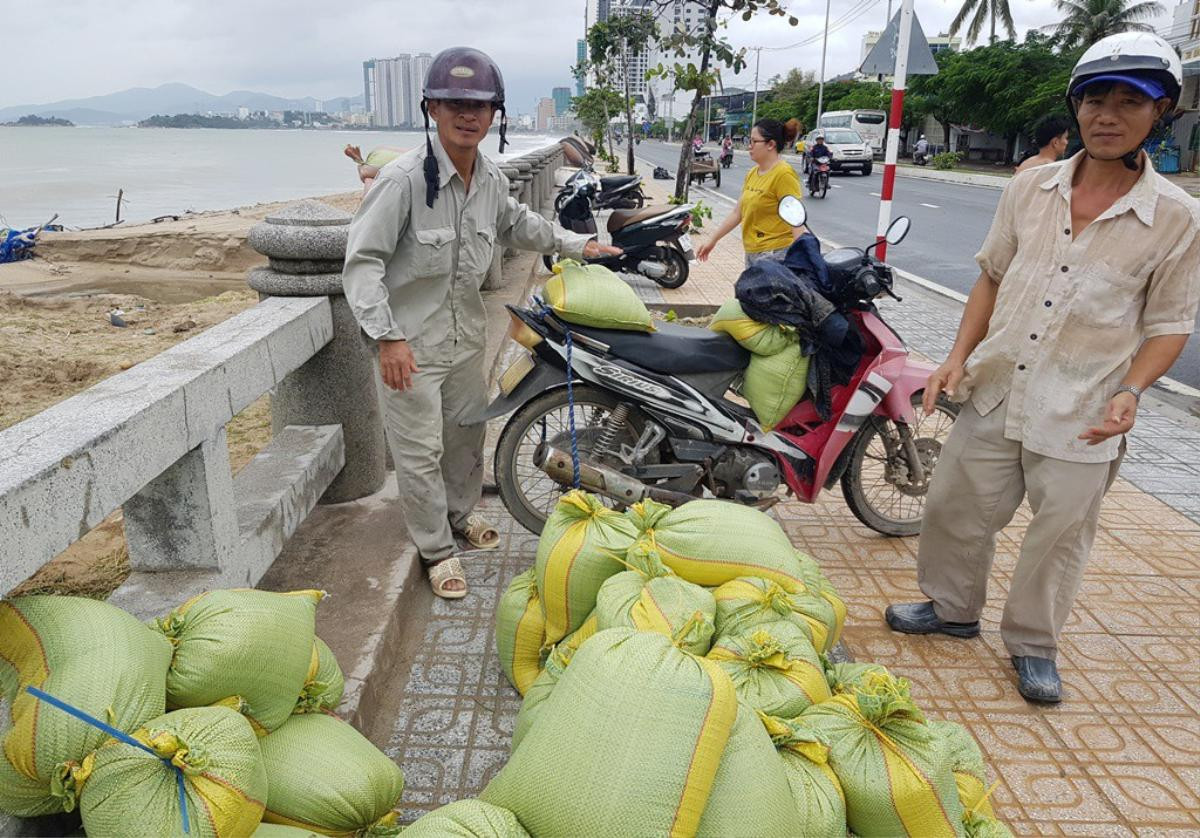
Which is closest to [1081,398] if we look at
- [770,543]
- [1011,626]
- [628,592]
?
[1011,626]

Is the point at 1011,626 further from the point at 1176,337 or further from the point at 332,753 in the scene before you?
the point at 332,753

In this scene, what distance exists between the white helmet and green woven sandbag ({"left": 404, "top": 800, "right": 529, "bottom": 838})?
7.73 feet

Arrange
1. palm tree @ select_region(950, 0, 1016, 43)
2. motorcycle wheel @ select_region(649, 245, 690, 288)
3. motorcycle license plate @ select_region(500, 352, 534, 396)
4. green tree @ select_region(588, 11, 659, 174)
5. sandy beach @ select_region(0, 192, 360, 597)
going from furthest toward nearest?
palm tree @ select_region(950, 0, 1016, 43) < green tree @ select_region(588, 11, 659, 174) < motorcycle wheel @ select_region(649, 245, 690, 288) < sandy beach @ select_region(0, 192, 360, 597) < motorcycle license plate @ select_region(500, 352, 534, 396)

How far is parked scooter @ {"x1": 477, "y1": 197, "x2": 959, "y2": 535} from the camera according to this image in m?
3.66

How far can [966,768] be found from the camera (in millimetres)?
2088

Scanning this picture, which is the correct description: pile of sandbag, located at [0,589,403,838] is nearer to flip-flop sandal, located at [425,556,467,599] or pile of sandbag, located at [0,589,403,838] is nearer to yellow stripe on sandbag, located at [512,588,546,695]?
yellow stripe on sandbag, located at [512,588,546,695]

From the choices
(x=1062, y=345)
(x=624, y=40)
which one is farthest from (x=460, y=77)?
(x=624, y=40)

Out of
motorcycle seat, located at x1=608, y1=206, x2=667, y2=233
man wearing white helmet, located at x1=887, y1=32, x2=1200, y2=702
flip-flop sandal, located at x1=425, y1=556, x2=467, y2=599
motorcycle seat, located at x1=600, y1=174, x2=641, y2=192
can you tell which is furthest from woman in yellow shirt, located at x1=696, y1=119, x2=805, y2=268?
motorcycle seat, located at x1=600, y1=174, x2=641, y2=192

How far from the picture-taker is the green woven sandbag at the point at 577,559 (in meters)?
2.56

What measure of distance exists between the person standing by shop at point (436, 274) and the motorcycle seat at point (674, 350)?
0.36 metres

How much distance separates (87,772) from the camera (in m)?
1.51

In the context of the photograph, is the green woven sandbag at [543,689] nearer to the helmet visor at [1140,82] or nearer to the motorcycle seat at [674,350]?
the motorcycle seat at [674,350]

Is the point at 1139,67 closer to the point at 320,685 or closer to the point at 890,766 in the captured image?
the point at 890,766

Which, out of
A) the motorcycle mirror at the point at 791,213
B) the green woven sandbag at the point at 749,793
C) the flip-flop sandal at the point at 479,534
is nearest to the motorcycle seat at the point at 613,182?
the motorcycle mirror at the point at 791,213
